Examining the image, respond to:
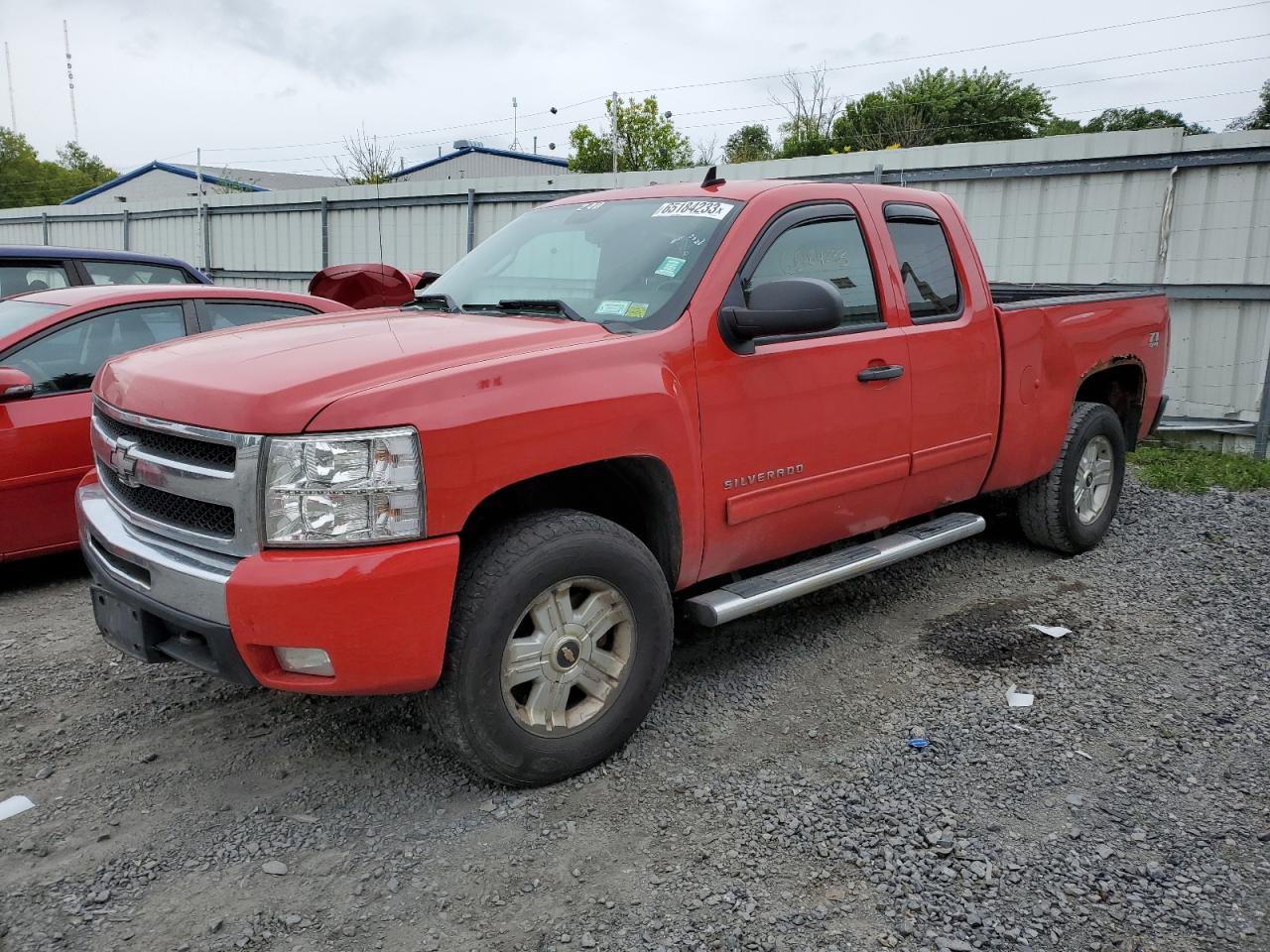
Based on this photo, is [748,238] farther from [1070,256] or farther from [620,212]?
[1070,256]

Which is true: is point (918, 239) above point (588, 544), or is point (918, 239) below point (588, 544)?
above

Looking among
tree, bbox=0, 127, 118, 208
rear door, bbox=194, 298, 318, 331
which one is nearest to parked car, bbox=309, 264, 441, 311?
rear door, bbox=194, 298, 318, 331

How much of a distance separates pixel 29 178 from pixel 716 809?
89160mm

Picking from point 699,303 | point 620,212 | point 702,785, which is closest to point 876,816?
point 702,785

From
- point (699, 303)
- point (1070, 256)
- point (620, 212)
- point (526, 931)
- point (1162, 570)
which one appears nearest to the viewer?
point (526, 931)

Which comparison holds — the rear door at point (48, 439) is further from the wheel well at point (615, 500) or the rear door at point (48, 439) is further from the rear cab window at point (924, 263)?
the rear cab window at point (924, 263)

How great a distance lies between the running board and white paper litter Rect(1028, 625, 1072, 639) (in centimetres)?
53

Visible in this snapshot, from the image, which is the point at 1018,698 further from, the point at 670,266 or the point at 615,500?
the point at 670,266

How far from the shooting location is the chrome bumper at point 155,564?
273 centimetres

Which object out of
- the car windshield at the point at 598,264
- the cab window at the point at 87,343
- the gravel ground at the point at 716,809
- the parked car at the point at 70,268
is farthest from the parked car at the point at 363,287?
the gravel ground at the point at 716,809

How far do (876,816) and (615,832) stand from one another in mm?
801

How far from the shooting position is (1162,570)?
548cm

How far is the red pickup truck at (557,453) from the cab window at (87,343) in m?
1.71

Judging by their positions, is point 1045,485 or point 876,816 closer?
point 876,816
